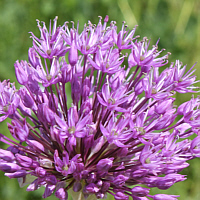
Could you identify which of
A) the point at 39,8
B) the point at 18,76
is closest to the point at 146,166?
the point at 18,76

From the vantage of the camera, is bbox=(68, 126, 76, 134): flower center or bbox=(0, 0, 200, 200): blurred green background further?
bbox=(0, 0, 200, 200): blurred green background

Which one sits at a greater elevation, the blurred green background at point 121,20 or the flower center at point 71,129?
the blurred green background at point 121,20

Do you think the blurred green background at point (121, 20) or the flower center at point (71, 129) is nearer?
the flower center at point (71, 129)

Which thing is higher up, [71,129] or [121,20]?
[121,20]

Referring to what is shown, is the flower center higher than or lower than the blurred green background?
lower

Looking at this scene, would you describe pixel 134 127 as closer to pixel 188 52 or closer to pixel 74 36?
pixel 74 36

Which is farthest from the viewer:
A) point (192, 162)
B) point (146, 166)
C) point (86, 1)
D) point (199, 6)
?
point (199, 6)

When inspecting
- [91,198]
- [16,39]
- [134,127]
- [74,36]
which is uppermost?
[16,39]

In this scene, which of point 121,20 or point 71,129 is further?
point 121,20
